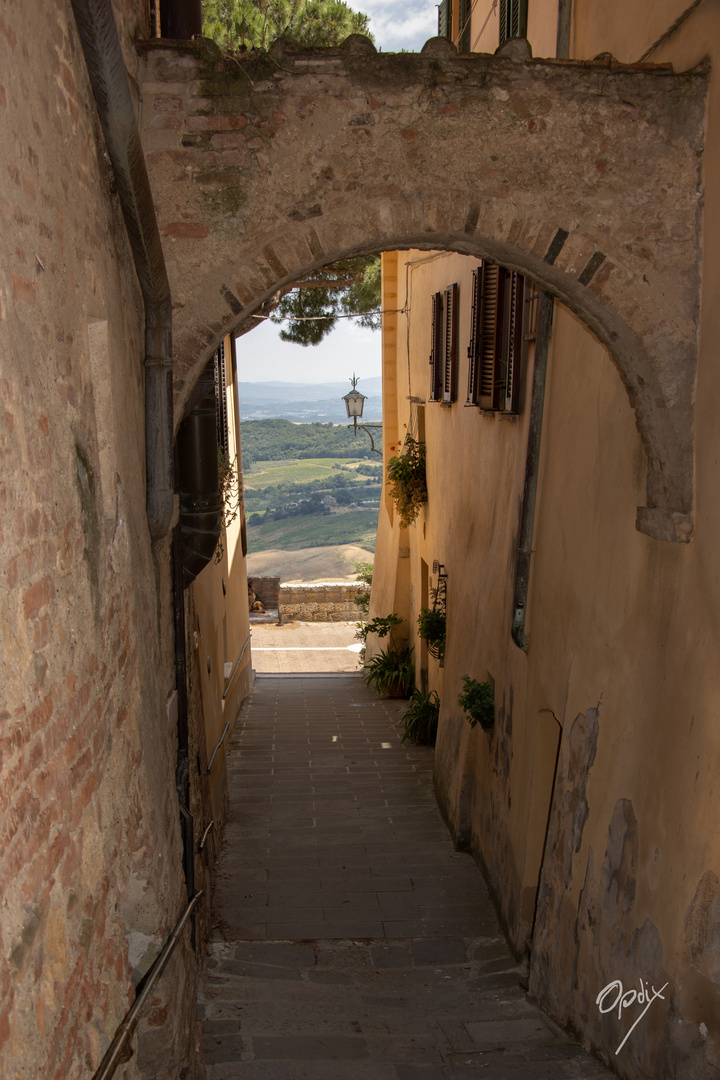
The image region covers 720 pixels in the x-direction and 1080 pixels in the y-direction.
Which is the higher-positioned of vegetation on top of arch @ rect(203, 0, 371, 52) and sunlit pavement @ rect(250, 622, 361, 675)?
vegetation on top of arch @ rect(203, 0, 371, 52)

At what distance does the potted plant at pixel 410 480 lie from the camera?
40.9 ft

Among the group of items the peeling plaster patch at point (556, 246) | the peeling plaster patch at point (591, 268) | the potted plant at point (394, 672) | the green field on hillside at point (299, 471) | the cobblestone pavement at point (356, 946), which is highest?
the peeling plaster patch at point (556, 246)

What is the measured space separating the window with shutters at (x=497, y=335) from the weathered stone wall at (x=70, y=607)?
3598 millimetres

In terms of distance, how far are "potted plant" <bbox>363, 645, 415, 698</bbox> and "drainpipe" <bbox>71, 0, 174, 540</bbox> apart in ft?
32.2

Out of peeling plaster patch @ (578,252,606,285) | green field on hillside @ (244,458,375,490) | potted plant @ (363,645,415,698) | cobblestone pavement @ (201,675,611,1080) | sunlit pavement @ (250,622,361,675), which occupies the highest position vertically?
peeling plaster patch @ (578,252,606,285)

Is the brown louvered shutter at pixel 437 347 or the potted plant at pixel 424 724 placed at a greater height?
the brown louvered shutter at pixel 437 347

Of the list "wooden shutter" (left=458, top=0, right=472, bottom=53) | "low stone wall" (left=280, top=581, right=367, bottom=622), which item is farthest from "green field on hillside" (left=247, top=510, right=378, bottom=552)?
"wooden shutter" (left=458, top=0, right=472, bottom=53)

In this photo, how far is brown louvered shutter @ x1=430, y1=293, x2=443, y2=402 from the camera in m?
10.7

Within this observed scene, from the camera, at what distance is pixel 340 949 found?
6281 mm

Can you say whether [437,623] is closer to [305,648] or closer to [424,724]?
[424,724]

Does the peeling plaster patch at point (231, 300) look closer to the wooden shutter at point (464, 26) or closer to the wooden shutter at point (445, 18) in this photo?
the wooden shutter at point (464, 26)

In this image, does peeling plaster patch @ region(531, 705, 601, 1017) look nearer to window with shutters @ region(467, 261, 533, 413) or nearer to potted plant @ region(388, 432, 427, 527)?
window with shutters @ region(467, 261, 533, 413)

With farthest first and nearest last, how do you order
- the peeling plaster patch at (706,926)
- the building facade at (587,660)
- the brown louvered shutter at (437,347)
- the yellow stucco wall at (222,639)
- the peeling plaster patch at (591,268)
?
the brown louvered shutter at (437,347) < the yellow stucco wall at (222,639) < the peeling plaster patch at (591,268) < the building facade at (587,660) < the peeling plaster patch at (706,926)

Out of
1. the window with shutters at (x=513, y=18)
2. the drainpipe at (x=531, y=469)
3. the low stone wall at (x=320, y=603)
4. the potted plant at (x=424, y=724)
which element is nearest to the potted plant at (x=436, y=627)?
the potted plant at (x=424, y=724)
